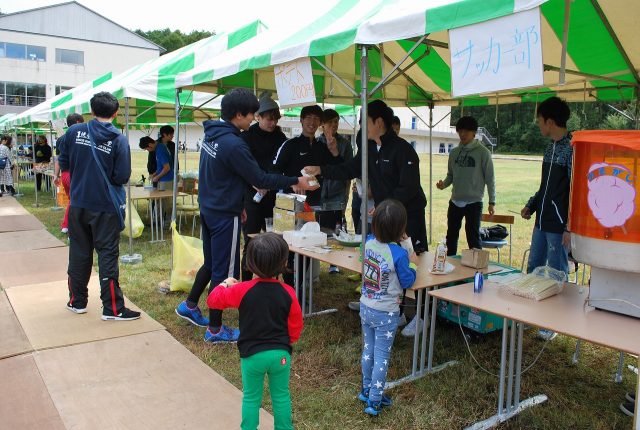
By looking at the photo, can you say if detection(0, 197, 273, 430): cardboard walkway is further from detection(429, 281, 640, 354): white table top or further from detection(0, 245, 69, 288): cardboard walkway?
detection(429, 281, 640, 354): white table top

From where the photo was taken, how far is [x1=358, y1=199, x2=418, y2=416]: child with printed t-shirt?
2.70m

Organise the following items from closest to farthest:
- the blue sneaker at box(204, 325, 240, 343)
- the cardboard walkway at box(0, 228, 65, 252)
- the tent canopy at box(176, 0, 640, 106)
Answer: the tent canopy at box(176, 0, 640, 106), the blue sneaker at box(204, 325, 240, 343), the cardboard walkway at box(0, 228, 65, 252)

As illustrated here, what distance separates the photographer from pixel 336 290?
17.9ft

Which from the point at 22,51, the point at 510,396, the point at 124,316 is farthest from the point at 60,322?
the point at 22,51

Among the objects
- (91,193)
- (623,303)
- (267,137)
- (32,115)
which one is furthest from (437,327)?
(32,115)

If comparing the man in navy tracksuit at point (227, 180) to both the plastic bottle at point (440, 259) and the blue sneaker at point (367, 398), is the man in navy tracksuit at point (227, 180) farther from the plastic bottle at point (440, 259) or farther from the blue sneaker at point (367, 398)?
the blue sneaker at point (367, 398)

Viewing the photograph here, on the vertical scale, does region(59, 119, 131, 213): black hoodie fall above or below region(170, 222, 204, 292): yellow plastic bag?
above

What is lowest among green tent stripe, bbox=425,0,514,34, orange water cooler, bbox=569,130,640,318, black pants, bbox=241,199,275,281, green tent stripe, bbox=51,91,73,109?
black pants, bbox=241,199,275,281

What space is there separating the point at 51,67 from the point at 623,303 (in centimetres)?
4718

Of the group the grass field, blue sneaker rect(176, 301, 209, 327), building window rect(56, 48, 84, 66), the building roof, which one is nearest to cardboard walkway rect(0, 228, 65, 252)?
the grass field

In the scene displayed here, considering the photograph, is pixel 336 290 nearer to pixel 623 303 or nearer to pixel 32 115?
pixel 623 303

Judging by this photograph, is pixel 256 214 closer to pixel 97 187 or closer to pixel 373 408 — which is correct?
pixel 97 187

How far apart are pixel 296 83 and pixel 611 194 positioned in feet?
6.98

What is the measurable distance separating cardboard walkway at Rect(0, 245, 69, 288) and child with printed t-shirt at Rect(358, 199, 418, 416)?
4.28m
